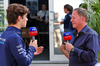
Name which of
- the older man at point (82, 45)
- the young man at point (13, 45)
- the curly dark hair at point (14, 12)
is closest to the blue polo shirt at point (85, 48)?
the older man at point (82, 45)

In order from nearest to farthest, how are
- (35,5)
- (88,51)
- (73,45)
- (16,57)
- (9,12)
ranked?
(16,57) → (9,12) → (88,51) → (73,45) → (35,5)

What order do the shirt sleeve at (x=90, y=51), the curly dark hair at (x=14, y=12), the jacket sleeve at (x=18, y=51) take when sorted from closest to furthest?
the jacket sleeve at (x=18, y=51) < the curly dark hair at (x=14, y=12) < the shirt sleeve at (x=90, y=51)

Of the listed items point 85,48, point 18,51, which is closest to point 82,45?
point 85,48

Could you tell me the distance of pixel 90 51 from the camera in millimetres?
2449

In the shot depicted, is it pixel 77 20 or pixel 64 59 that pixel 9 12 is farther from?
pixel 64 59

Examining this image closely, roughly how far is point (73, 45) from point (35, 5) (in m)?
3.84

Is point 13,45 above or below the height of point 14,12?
below

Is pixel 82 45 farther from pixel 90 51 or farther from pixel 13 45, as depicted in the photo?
pixel 13 45

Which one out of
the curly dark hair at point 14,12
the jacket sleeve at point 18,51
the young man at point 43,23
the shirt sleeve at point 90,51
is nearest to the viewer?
the jacket sleeve at point 18,51

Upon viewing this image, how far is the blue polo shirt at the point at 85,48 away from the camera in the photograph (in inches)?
96.7

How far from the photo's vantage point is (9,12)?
2.16m

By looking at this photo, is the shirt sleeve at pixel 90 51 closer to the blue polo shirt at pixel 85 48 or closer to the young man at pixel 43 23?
the blue polo shirt at pixel 85 48

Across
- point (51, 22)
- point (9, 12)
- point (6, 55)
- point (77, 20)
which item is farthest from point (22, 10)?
point (51, 22)

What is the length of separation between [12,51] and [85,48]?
899mm
